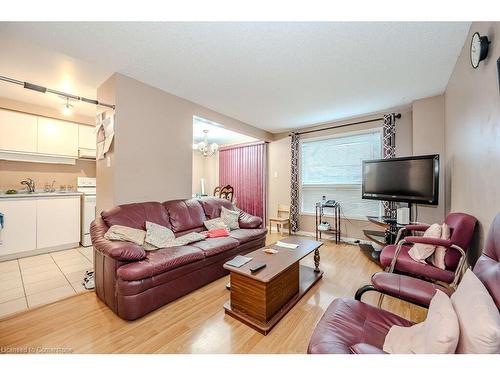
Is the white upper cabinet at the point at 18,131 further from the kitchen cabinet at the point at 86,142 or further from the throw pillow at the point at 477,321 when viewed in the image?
the throw pillow at the point at 477,321

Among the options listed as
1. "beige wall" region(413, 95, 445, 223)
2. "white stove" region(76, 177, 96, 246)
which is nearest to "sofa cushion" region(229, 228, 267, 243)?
"beige wall" region(413, 95, 445, 223)

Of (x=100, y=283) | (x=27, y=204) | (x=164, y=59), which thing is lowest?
(x=100, y=283)

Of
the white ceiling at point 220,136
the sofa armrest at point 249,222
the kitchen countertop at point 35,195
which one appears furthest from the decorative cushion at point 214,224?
the kitchen countertop at point 35,195

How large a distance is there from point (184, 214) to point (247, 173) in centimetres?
282

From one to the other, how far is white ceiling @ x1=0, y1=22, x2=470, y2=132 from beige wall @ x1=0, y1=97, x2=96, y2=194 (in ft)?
3.54

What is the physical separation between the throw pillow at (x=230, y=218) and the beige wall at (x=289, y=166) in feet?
6.16

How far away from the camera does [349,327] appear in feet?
3.58

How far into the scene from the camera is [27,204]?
317cm

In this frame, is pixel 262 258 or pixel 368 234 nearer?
pixel 262 258

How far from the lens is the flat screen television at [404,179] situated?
2631 millimetres

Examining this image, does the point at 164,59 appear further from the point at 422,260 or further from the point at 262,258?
the point at 422,260

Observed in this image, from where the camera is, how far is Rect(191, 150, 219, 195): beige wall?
6.62m
